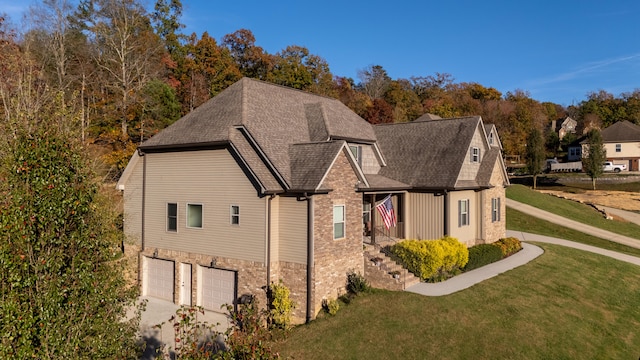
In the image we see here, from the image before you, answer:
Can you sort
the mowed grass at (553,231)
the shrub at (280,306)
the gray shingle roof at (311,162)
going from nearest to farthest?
the shrub at (280,306), the gray shingle roof at (311,162), the mowed grass at (553,231)

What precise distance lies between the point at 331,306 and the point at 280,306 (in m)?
2.10

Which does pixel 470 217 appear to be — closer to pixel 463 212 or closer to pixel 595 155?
pixel 463 212

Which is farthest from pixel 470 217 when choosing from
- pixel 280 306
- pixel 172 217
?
A: pixel 172 217

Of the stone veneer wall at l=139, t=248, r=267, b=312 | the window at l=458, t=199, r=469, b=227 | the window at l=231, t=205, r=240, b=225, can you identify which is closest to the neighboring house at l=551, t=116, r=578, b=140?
the window at l=458, t=199, r=469, b=227

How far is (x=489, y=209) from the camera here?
1110 inches

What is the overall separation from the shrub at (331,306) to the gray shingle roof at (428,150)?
10.1 metres

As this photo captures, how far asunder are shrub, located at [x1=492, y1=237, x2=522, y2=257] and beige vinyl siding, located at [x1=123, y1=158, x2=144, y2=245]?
21590mm

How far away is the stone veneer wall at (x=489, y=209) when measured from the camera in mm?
27703

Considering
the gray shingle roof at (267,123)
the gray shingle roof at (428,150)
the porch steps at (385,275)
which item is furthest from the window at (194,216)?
the gray shingle roof at (428,150)

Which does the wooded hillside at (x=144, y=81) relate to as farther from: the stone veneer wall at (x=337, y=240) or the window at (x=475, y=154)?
the window at (x=475, y=154)

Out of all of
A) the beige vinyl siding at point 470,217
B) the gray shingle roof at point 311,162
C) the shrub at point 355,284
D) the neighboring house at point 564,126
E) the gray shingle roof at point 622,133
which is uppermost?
the neighboring house at point 564,126

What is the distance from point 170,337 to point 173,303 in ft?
14.8

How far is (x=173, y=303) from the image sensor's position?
21.2 m

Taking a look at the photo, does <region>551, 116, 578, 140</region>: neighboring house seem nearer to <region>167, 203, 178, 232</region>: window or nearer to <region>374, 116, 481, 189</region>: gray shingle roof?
<region>374, 116, 481, 189</region>: gray shingle roof
